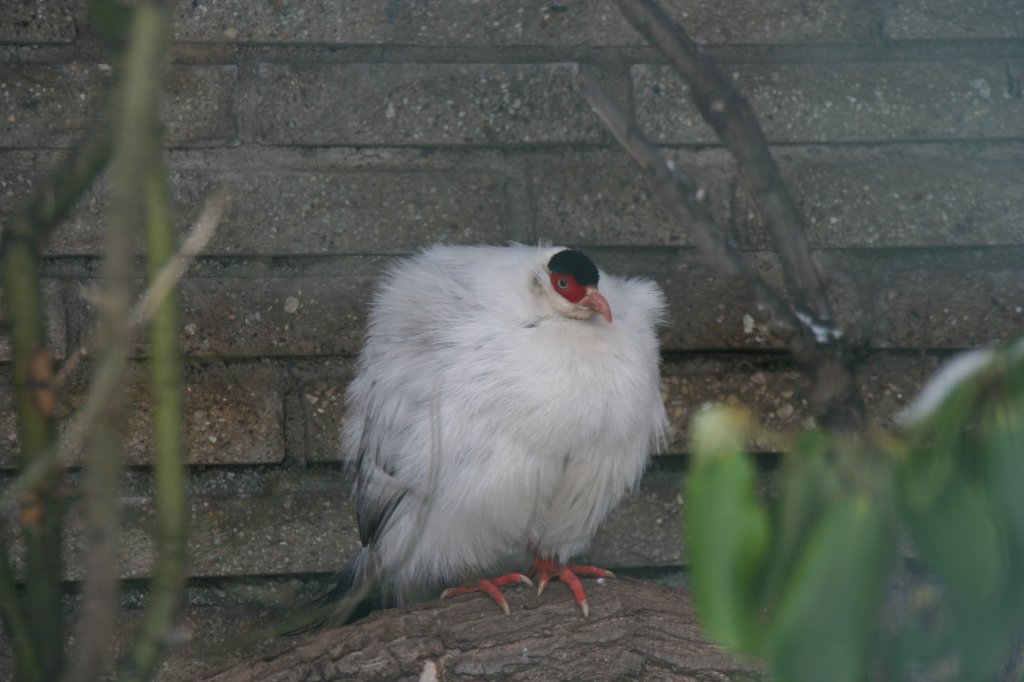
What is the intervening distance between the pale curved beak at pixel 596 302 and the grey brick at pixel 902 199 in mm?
381

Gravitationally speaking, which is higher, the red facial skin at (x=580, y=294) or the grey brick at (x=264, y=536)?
the red facial skin at (x=580, y=294)

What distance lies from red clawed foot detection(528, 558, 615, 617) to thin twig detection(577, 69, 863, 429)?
1.88 feet

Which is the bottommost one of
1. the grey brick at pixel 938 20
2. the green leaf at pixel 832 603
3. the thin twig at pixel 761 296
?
the green leaf at pixel 832 603

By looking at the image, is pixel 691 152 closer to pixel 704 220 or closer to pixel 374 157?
pixel 374 157

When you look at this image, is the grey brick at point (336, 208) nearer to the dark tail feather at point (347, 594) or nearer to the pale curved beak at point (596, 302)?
the pale curved beak at point (596, 302)

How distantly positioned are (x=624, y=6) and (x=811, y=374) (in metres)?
0.36

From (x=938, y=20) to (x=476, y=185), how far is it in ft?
2.32

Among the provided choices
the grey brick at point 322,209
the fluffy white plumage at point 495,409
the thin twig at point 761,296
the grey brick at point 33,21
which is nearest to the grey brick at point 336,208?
the grey brick at point 322,209

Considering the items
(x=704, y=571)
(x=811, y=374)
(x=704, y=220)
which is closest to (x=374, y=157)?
(x=704, y=220)

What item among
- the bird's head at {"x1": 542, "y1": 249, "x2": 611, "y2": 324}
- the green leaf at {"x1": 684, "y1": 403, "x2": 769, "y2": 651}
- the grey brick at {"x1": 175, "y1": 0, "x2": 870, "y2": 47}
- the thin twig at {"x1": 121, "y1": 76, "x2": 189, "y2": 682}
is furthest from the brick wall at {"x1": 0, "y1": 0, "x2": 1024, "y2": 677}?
the green leaf at {"x1": 684, "y1": 403, "x2": 769, "y2": 651}

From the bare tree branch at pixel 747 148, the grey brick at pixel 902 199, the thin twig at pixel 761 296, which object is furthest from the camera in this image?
the grey brick at pixel 902 199

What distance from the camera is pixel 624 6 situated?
1.02 m

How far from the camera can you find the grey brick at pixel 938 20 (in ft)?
5.64

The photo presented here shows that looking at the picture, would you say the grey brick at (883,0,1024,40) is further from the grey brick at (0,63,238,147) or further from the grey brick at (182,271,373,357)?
the grey brick at (0,63,238,147)
